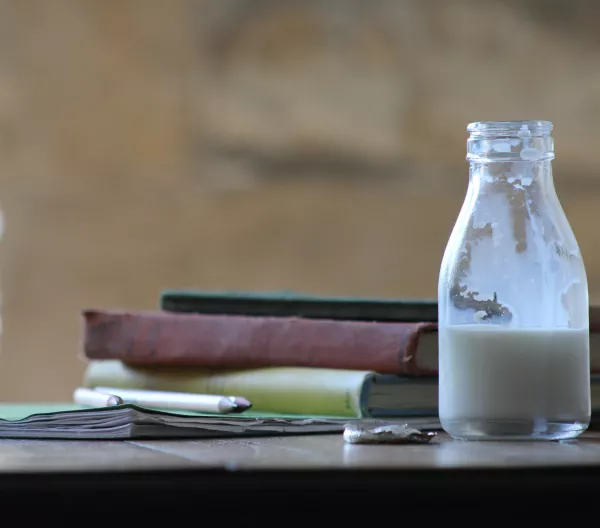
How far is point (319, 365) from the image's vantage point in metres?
0.77

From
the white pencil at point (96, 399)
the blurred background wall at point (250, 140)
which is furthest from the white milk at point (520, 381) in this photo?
the blurred background wall at point (250, 140)

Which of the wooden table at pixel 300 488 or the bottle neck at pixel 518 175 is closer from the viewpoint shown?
the wooden table at pixel 300 488

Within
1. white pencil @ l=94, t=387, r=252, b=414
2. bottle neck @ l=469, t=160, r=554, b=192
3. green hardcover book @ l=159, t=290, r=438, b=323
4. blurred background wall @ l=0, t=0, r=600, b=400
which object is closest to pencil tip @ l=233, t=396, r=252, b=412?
white pencil @ l=94, t=387, r=252, b=414

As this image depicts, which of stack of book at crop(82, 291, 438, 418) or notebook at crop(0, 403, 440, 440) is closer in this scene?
notebook at crop(0, 403, 440, 440)

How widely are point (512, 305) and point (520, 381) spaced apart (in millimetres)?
55

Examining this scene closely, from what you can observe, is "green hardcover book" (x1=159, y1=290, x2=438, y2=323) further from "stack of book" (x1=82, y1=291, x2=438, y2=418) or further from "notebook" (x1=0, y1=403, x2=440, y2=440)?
"notebook" (x1=0, y1=403, x2=440, y2=440)

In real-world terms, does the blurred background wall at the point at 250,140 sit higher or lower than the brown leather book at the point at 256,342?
higher

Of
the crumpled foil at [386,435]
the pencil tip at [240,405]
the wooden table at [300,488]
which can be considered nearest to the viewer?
the wooden table at [300,488]

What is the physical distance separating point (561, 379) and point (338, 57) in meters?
1.69

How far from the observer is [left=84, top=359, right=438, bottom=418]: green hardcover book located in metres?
0.74

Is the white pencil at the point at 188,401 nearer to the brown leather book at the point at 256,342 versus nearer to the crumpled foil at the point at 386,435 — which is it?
the brown leather book at the point at 256,342

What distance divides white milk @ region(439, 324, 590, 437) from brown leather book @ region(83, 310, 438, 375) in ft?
0.35

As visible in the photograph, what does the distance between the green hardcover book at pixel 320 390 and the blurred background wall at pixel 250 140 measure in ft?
4.18

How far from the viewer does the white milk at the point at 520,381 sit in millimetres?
606
